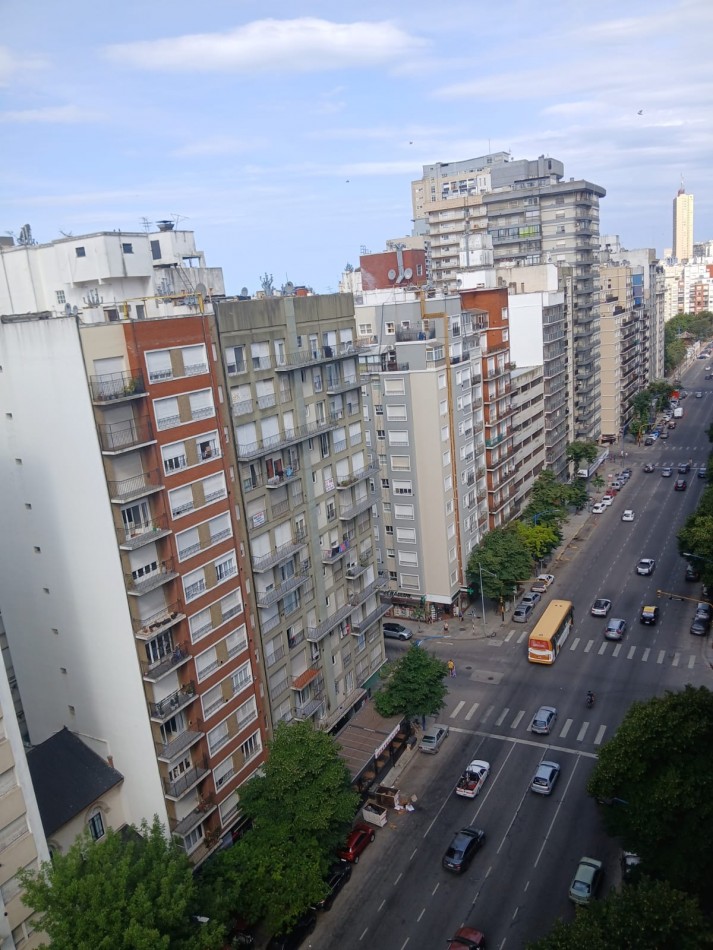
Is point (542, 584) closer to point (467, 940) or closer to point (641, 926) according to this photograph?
point (467, 940)

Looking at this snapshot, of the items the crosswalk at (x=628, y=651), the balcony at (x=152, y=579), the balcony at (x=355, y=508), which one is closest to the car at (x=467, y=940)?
the balcony at (x=152, y=579)

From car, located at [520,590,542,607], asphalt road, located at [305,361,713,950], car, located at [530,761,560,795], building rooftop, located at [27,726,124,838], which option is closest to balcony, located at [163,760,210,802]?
building rooftop, located at [27,726,124,838]

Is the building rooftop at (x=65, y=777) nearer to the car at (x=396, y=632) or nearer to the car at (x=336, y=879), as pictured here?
the car at (x=336, y=879)

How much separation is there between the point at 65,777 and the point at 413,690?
76.0 ft

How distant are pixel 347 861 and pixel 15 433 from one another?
30759mm

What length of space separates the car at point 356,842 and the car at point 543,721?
15.5 m

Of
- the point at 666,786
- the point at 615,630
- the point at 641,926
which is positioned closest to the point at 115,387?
the point at 641,926

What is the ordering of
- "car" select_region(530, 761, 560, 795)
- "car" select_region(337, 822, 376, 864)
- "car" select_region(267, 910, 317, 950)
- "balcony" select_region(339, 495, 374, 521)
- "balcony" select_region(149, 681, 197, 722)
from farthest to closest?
"balcony" select_region(339, 495, 374, 521) → "car" select_region(530, 761, 560, 795) → "car" select_region(337, 822, 376, 864) → "car" select_region(267, 910, 317, 950) → "balcony" select_region(149, 681, 197, 722)

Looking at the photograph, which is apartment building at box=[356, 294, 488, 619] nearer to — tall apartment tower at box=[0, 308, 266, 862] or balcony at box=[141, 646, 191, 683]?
tall apartment tower at box=[0, 308, 266, 862]

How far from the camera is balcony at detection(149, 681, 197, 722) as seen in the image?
3903 centimetres

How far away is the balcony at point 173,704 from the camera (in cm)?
3903

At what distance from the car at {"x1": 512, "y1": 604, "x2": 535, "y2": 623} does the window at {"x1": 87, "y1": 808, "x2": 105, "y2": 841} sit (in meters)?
45.6

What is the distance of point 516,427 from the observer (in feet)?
288

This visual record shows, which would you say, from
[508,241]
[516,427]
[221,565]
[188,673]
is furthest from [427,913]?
[508,241]
